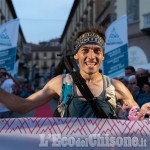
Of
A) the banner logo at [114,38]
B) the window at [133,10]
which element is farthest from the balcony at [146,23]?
the banner logo at [114,38]

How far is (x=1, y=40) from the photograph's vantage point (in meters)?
8.77

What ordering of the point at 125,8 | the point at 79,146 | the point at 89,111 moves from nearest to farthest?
the point at 79,146 < the point at 89,111 < the point at 125,8

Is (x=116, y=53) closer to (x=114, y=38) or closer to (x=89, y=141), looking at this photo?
(x=114, y=38)

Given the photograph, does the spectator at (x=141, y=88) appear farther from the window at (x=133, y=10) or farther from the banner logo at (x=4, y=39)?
the window at (x=133, y=10)

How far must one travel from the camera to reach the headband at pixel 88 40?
280 cm

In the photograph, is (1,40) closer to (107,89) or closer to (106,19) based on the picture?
(107,89)

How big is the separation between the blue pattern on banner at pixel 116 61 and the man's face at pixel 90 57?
561 cm

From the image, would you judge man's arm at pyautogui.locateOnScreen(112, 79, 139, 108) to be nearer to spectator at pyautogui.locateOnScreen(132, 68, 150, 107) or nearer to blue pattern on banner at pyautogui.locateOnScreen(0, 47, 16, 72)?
spectator at pyautogui.locateOnScreen(132, 68, 150, 107)

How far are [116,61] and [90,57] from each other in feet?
19.0

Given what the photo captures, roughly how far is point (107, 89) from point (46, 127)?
521 millimetres

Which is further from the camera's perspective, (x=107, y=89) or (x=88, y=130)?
(x=107, y=89)

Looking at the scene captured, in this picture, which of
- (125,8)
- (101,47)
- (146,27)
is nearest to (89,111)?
(101,47)

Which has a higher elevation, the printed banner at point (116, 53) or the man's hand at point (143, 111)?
the printed banner at point (116, 53)

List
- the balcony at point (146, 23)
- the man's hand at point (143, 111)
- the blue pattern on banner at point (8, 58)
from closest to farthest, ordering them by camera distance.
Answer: the man's hand at point (143, 111), the blue pattern on banner at point (8, 58), the balcony at point (146, 23)
